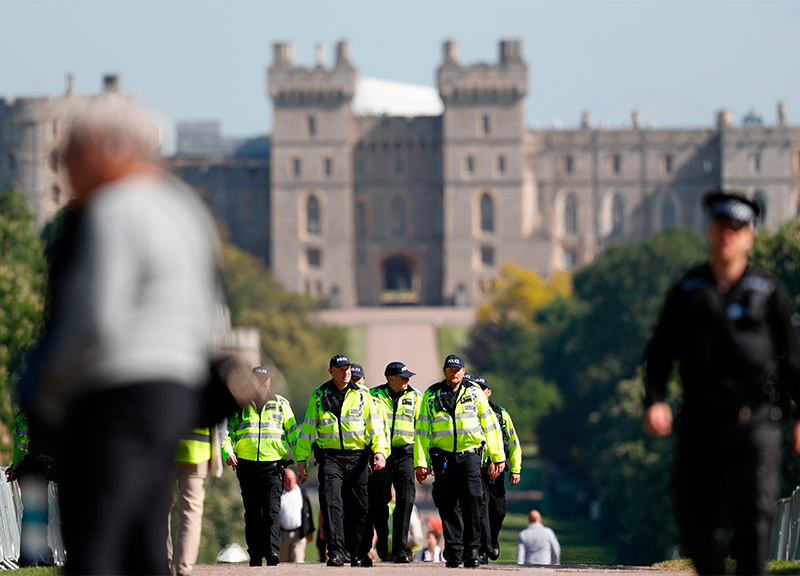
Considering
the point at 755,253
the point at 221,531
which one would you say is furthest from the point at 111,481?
the point at 755,253

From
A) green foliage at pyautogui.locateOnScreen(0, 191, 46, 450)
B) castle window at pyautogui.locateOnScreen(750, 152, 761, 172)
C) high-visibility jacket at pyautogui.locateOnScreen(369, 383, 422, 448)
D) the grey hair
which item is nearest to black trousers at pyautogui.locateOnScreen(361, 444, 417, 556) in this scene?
high-visibility jacket at pyautogui.locateOnScreen(369, 383, 422, 448)

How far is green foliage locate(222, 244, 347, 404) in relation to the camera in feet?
221

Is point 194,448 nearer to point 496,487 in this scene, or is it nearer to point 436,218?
point 496,487

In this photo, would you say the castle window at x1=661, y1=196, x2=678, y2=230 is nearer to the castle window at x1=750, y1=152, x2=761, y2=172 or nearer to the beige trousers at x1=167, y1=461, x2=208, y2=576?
the castle window at x1=750, y1=152, x2=761, y2=172

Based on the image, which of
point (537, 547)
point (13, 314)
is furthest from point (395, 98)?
point (537, 547)

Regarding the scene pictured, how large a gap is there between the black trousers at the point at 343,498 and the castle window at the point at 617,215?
86.3m

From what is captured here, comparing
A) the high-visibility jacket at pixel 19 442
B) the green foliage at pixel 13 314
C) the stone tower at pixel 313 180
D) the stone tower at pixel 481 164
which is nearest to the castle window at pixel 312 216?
the stone tower at pixel 313 180

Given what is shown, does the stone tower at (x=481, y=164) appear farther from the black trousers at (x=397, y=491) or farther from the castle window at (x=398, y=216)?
the black trousers at (x=397, y=491)

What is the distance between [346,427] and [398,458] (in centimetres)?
102

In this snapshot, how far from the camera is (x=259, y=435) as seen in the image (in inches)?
500

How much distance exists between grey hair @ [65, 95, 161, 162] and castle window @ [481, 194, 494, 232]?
3444 inches

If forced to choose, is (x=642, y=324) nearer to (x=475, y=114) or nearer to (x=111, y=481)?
(x=475, y=114)

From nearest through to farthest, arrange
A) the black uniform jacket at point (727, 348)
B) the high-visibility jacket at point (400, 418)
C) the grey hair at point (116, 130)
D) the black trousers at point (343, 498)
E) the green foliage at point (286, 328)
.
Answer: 1. the grey hair at point (116, 130)
2. the black uniform jacket at point (727, 348)
3. the black trousers at point (343, 498)
4. the high-visibility jacket at point (400, 418)
5. the green foliage at point (286, 328)

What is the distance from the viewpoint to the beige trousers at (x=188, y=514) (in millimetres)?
9039
